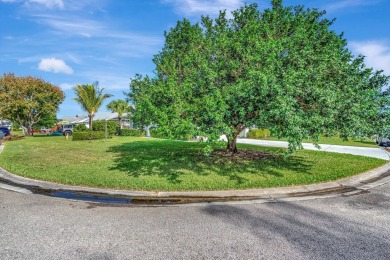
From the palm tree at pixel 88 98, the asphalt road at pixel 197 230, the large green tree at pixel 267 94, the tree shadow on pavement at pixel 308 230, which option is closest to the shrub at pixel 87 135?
the palm tree at pixel 88 98

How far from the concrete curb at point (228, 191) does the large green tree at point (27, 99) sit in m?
29.6

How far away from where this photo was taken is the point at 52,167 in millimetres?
9930

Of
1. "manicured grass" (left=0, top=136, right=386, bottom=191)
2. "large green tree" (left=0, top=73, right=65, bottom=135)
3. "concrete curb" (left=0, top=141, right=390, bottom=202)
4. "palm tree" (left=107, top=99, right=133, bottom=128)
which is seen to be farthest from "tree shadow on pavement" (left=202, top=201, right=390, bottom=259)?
"palm tree" (left=107, top=99, right=133, bottom=128)

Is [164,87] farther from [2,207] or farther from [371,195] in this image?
[371,195]

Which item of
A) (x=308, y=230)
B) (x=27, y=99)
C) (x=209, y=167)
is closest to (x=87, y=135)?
(x=27, y=99)

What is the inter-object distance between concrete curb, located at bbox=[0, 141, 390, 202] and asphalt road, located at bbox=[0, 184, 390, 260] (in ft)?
2.28

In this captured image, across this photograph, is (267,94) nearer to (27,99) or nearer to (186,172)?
(186,172)

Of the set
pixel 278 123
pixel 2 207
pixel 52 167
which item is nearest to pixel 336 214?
pixel 278 123

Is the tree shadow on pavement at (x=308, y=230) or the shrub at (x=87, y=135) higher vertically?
the shrub at (x=87, y=135)

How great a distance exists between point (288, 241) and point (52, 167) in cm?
959

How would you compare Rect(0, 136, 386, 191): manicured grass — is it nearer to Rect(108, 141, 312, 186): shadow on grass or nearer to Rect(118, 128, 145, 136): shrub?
Rect(108, 141, 312, 186): shadow on grass

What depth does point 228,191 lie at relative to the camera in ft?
22.3

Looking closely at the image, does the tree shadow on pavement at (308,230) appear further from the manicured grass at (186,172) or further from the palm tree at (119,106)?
the palm tree at (119,106)

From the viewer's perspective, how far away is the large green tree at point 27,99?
31.8 metres
